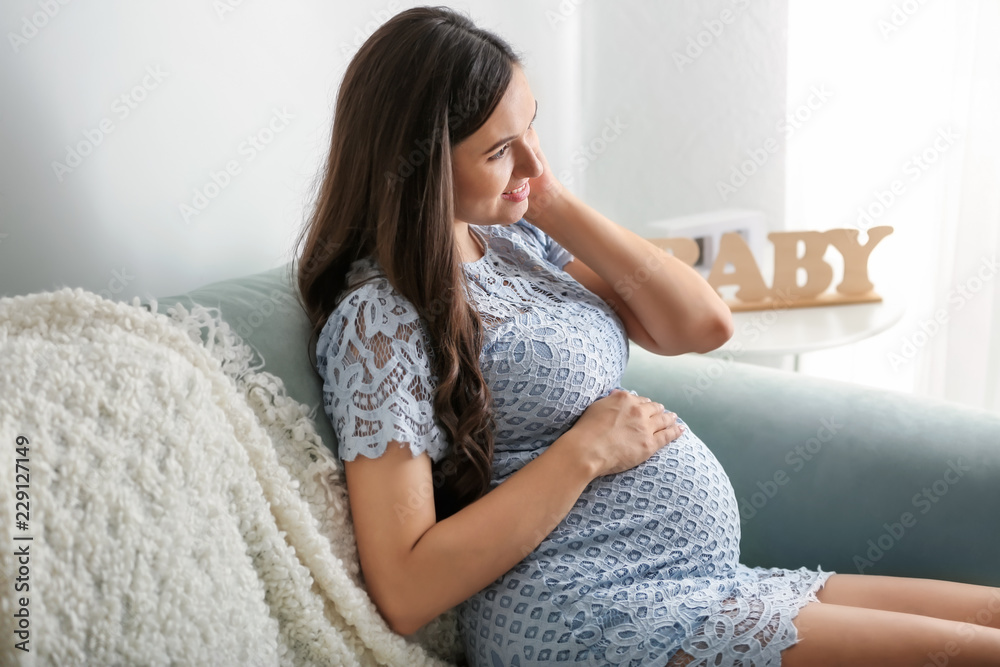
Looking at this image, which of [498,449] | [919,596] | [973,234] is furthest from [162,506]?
[973,234]

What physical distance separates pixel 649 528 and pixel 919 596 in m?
0.36

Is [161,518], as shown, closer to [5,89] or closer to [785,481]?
[5,89]

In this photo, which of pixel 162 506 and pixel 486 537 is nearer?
pixel 162 506

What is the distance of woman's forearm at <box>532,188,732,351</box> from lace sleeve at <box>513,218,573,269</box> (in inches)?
1.3

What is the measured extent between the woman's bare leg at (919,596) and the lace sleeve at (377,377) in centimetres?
55

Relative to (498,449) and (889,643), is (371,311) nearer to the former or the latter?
(498,449)

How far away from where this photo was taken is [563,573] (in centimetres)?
90

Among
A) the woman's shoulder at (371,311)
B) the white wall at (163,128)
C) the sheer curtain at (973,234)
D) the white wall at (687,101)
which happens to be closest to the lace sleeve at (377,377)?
the woman's shoulder at (371,311)

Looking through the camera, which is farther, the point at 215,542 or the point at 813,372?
the point at 813,372

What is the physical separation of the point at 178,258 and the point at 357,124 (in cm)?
36

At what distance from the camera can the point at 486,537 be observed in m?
0.87

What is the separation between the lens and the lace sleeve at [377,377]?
87 centimetres

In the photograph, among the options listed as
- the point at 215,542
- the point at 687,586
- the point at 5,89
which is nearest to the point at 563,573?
the point at 687,586

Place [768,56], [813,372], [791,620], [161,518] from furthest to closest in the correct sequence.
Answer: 1. [813,372]
2. [768,56]
3. [791,620]
4. [161,518]
